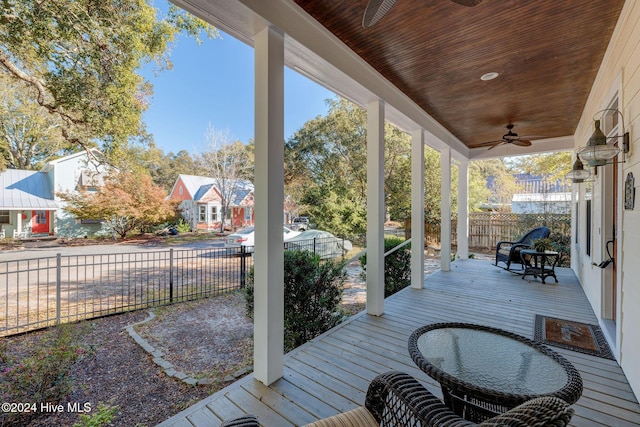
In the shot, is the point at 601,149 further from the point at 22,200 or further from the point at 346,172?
the point at 346,172

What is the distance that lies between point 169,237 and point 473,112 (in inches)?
410

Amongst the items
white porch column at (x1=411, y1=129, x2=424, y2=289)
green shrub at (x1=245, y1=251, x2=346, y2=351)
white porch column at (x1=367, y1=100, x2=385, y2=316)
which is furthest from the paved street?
white porch column at (x1=411, y1=129, x2=424, y2=289)

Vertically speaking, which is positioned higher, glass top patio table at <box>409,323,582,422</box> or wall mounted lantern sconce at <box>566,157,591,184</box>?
wall mounted lantern sconce at <box>566,157,591,184</box>

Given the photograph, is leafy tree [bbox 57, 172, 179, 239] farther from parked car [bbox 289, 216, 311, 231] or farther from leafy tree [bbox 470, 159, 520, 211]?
leafy tree [bbox 470, 159, 520, 211]

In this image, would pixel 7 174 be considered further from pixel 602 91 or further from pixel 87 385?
pixel 602 91

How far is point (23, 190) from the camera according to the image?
421cm

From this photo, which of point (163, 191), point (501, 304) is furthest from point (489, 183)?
point (163, 191)

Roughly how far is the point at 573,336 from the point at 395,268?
2.63 m

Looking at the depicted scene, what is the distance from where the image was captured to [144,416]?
80.6 inches

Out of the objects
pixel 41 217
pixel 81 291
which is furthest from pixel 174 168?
pixel 81 291

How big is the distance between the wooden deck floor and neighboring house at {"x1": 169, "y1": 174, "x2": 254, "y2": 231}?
11.2m

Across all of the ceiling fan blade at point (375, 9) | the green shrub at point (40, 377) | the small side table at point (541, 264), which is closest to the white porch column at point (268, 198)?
the ceiling fan blade at point (375, 9)

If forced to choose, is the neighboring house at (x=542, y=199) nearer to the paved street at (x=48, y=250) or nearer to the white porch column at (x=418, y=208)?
the white porch column at (x=418, y=208)

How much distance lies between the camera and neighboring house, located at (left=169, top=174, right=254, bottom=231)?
13.7 meters
